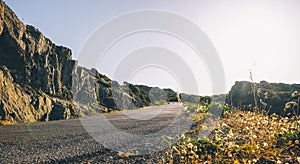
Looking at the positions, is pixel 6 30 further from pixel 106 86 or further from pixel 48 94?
pixel 106 86

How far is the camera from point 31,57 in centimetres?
1908

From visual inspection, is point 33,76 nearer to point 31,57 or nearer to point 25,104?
point 31,57

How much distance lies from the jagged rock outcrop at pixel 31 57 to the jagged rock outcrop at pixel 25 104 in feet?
3.08

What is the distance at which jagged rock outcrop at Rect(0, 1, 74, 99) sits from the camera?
17391mm

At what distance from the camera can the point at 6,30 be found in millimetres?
17188

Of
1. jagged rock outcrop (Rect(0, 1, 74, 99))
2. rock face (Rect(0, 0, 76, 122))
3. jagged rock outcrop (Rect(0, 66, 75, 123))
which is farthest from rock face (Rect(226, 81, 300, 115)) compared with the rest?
jagged rock outcrop (Rect(0, 1, 74, 99))

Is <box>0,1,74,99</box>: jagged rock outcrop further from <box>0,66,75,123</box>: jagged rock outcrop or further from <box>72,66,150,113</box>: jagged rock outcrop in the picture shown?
<box>72,66,150,113</box>: jagged rock outcrop

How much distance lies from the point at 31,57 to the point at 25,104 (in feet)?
14.8

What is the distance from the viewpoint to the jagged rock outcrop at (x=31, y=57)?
17.4m

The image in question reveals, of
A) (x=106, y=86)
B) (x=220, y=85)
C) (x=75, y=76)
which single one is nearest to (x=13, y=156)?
(x=220, y=85)

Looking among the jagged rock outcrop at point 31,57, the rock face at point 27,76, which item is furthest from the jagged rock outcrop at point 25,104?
the jagged rock outcrop at point 31,57

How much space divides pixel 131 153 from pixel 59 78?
19.4m

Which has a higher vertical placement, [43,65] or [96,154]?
[43,65]

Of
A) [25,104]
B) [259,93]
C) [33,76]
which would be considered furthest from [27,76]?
[259,93]
